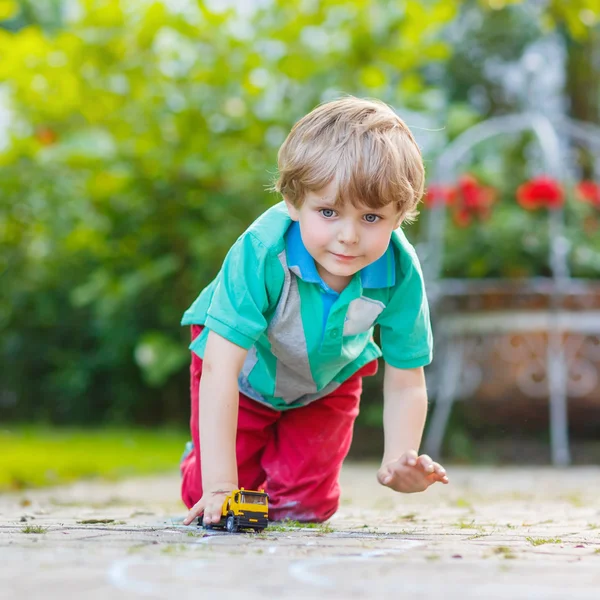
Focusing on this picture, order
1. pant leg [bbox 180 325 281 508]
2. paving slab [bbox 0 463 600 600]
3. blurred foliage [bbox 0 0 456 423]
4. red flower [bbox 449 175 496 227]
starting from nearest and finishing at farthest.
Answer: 1. paving slab [bbox 0 463 600 600]
2. pant leg [bbox 180 325 281 508]
3. red flower [bbox 449 175 496 227]
4. blurred foliage [bbox 0 0 456 423]

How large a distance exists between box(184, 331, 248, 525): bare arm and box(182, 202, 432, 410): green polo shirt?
0.04 m

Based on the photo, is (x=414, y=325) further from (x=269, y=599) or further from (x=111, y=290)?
(x=111, y=290)

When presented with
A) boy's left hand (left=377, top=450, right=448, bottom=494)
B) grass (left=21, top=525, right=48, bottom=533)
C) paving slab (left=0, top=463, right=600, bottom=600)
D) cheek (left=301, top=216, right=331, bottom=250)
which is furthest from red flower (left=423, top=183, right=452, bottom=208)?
grass (left=21, top=525, right=48, bottom=533)

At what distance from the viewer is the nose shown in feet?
7.38

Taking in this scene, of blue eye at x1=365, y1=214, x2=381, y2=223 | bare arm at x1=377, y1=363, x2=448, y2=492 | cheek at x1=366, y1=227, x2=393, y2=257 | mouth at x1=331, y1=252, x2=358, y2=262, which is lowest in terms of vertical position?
bare arm at x1=377, y1=363, x2=448, y2=492

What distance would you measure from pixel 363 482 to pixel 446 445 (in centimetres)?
163

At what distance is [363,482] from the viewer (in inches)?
183

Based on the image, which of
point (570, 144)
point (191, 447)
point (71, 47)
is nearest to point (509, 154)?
point (570, 144)

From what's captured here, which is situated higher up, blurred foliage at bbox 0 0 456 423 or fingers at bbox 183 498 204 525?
blurred foliage at bbox 0 0 456 423

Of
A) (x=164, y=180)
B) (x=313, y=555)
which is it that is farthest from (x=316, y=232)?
(x=164, y=180)

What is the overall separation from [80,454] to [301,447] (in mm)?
2900

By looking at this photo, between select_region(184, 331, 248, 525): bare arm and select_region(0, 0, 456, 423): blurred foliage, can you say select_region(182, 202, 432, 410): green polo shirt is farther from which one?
select_region(0, 0, 456, 423): blurred foliage

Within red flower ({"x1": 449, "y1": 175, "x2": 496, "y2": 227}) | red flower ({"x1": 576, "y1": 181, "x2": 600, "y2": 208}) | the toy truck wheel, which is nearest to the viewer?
the toy truck wheel

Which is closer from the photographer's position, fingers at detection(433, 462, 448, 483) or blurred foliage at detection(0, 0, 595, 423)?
fingers at detection(433, 462, 448, 483)
